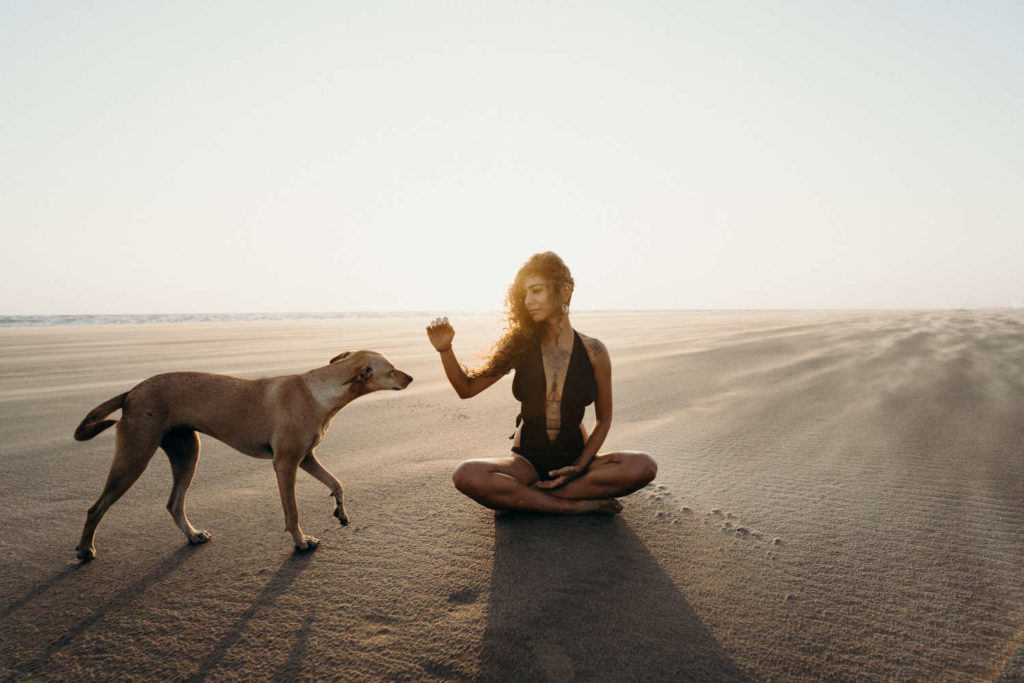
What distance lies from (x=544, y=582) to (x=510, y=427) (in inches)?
130

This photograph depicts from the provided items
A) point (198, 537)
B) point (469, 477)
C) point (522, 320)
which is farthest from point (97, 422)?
point (522, 320)

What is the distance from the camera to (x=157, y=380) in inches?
116

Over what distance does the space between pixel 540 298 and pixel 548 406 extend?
32.4 inches

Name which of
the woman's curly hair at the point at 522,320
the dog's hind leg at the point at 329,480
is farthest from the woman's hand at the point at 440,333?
the dog's hind leg at the point at 329,480

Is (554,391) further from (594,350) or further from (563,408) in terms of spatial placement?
(594,350)

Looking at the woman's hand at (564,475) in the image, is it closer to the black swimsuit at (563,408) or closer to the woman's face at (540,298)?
the black swimsuit at (563,408)

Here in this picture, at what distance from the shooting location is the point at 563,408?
3459 mm

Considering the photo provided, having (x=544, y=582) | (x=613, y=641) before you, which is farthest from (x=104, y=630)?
(x=613, y=641)

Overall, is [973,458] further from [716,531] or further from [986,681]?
[986,681]

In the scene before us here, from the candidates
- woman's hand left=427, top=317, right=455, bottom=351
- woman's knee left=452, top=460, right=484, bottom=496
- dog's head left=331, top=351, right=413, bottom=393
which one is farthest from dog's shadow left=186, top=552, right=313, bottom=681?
woman's hand left=427, top=317, right=455, bottom=351

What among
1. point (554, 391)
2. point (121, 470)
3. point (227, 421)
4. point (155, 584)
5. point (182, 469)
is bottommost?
point (155, 584)

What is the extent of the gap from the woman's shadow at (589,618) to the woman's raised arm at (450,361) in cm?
112

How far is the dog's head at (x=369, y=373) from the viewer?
3.26 meters

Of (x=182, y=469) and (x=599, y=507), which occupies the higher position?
(x=182, y=469)
